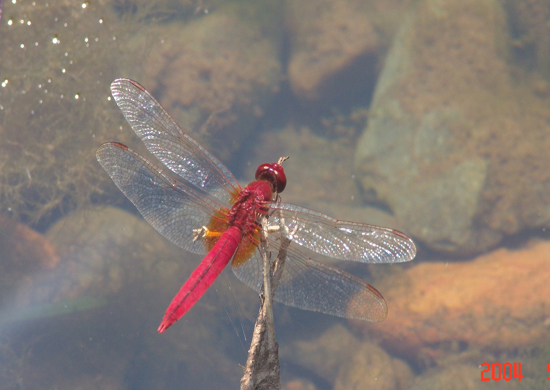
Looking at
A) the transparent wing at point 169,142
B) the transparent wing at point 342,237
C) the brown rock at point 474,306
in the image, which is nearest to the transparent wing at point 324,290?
the transparent wing at point 342,237

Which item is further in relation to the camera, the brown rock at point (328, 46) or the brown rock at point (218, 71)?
the brown rock at point (328, 46)

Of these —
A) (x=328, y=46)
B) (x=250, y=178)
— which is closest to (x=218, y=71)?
(x=250, y=178)

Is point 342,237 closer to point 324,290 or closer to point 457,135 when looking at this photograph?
point 324,290

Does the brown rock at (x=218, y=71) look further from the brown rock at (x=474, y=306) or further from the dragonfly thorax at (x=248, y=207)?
the brown rock at (x=474, y=306)

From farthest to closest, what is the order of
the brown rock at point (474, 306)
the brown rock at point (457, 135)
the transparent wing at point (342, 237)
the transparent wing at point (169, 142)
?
the brown rock at point (457, 135) < the brown rock at point (474, 306) < the transparent wing at point (169, 142) < the transparent wing at point (342, 237)

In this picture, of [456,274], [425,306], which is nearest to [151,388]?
[425,306]

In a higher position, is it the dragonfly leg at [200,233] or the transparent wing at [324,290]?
the dragonfly leg at [200,233]

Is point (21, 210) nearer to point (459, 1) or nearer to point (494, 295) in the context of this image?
point (494, 295)
